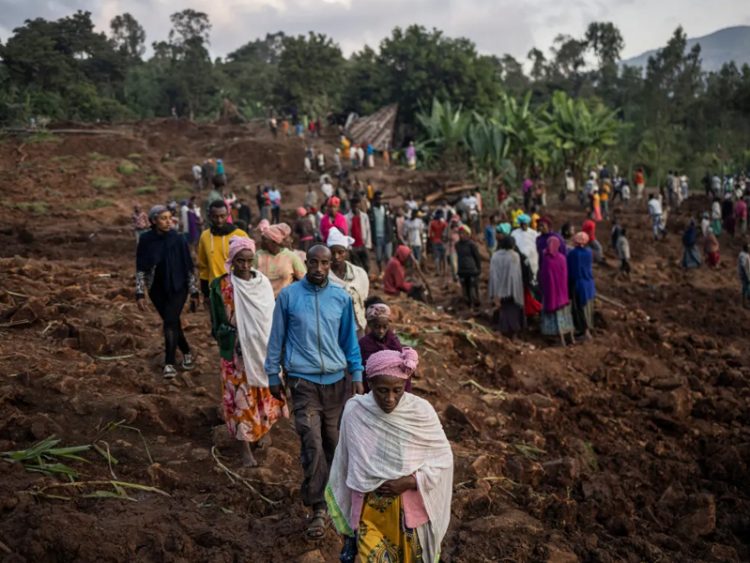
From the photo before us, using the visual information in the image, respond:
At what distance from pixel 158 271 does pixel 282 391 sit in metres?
2.02

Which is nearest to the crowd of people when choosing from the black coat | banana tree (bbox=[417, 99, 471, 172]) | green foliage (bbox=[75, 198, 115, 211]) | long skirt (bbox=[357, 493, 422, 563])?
long skirt (bbox=[357, 493, 422, 563])

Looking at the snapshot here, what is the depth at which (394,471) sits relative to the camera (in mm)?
3240

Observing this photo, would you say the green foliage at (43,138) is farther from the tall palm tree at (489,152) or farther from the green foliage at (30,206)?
the tall palm tree at (489,152)

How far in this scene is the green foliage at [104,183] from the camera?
24.9 m

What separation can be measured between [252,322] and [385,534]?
2.05 metres

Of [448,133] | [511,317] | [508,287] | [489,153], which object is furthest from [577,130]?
[508,287]

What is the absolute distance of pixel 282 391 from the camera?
4.61 meters

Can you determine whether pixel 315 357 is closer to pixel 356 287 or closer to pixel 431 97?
pixel 356 287

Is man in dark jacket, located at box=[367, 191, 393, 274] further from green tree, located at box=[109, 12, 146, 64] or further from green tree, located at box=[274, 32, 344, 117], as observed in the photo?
green tree, located at box=[109, 12, 146, 64]

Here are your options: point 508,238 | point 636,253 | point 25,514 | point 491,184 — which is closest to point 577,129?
point 491,184

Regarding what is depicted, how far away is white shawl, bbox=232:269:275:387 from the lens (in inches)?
194

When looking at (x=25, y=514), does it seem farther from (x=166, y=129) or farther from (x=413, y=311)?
(x=166, y=129)

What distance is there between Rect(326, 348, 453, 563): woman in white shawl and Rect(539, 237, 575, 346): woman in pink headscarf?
22.8 feet

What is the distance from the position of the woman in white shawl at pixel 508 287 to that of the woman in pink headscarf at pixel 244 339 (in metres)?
5.59
